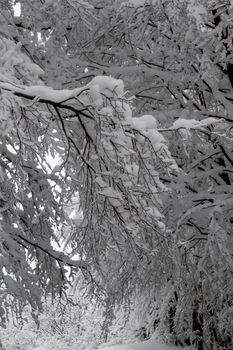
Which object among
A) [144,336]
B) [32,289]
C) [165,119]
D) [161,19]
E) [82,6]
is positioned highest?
[161,19]

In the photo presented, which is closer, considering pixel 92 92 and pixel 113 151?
pixel 92 92

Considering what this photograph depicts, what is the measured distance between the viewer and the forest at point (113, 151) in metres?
2.57

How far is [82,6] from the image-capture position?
156 inches

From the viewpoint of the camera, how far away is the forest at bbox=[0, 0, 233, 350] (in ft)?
8.44

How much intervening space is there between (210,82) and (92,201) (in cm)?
265

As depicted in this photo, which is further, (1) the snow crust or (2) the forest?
(2) the forest

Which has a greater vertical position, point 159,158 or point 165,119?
point 165,119

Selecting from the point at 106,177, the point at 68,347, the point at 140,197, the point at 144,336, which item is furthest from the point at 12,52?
the point at 68,347

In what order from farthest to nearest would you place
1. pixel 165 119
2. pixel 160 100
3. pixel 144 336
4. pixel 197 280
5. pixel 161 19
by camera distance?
pixel 144 336 → pixel 160 100 → pixel 197 280 → pixel 165 119 → pixel 161 19

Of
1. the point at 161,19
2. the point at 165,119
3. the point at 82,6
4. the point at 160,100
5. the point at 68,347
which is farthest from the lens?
the point at 68,347

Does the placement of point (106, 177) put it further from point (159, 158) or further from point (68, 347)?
point (68, 347)

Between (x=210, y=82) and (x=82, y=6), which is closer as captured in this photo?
(x=82, y=6)

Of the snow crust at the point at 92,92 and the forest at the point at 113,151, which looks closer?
the snow crust at the point at 92,92

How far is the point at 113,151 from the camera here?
8.75ft
